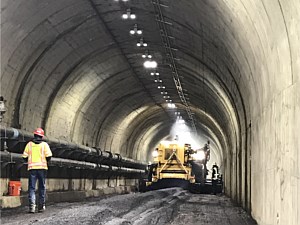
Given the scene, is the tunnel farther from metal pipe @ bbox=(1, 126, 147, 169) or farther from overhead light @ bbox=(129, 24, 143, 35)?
metal pipe @ bbox=(1, 126, 147, 169)

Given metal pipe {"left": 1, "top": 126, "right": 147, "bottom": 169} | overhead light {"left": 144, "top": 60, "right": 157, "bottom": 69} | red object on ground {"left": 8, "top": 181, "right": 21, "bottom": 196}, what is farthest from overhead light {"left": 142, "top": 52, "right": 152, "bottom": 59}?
red object on ground {"left": 8, "top": 181, "right": 21, "bottom": 196}

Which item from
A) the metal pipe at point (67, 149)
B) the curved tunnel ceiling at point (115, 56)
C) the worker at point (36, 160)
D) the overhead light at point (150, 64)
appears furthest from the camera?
the overhead light at point (150, 64)

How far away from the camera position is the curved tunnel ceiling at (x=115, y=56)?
32.8 ft

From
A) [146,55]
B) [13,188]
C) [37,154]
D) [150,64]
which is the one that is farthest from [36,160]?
[150,64]

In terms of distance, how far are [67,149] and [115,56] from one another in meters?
3.64

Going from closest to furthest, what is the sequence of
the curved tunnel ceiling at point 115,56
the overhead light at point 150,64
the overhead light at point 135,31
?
the curved tunnel ceiling at point 115,56, the overhead light at point 135,31, the overhead light at point 150,64

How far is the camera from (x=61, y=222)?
373 inches

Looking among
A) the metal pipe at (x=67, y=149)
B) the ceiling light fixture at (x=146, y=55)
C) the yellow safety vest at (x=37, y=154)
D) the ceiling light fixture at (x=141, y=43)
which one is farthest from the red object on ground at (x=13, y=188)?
the ceiling light fixture at (x=146, y=55)

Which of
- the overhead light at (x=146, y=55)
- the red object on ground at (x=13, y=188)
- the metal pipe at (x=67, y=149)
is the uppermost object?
the overhead light at (x=146, y=55)

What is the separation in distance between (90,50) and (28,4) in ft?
17.1

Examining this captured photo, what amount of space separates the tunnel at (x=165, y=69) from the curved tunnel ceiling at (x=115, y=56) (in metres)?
0.04

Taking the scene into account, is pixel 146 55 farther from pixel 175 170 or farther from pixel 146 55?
pixel 175 170

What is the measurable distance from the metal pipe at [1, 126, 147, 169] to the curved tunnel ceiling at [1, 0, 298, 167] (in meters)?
0.57

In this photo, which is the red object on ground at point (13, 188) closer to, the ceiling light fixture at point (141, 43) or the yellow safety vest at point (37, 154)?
the yellow safety vest at point (37, 154)
